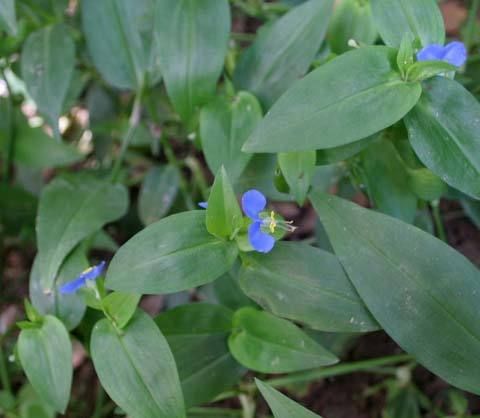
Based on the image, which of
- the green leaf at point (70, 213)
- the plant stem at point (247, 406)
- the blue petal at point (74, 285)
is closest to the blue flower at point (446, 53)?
the blue petal at point (74, 285)

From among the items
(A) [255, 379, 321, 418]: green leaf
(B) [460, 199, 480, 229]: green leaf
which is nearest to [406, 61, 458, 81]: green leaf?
(B) [460, 199, 480, 229]: green leaf

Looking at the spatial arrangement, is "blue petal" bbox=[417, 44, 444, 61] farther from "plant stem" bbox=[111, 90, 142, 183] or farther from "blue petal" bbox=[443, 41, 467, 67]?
"plant stem" bbox=[111, 90, 142, 183]

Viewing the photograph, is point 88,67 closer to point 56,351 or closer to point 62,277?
point 62,277

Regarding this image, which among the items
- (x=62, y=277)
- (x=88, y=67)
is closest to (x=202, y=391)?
(x=62, y=277)

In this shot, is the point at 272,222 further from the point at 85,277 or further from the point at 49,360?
the point at 49,360

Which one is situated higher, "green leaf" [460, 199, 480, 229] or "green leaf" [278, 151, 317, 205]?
"green leaf" [278, 151, 317, 205]
